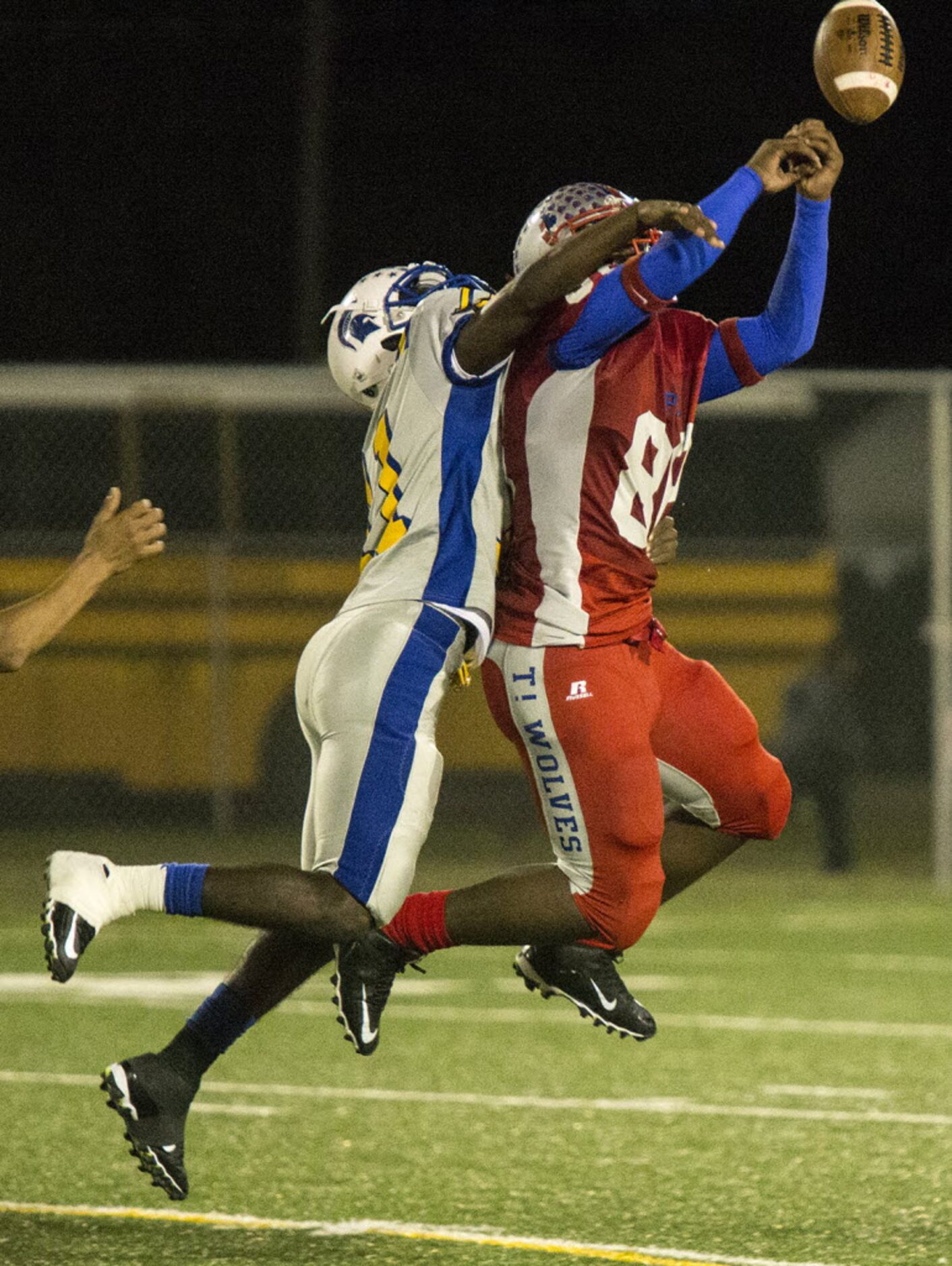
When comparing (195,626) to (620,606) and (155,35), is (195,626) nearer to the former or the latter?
(620,606)

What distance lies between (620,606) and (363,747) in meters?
0.75

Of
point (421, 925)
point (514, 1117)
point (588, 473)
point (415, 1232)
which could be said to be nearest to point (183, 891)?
point (421, 925)

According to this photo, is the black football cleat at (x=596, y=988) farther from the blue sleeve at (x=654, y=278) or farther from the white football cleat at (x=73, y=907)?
the blue sleeve at (x=654, y=278)

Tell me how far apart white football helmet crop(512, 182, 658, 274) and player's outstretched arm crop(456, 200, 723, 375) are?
213 millimetres

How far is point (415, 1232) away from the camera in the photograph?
5617mm

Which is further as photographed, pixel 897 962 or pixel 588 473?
pixel 897 962

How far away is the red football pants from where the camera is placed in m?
5.33

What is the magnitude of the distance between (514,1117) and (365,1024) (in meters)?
1.88

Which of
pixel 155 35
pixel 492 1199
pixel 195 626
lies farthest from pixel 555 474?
pixel 155 35

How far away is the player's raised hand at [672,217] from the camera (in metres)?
4.94

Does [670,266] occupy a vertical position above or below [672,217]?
below

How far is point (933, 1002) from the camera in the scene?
30.8 ft

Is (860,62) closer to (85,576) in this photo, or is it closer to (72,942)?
(85,576)

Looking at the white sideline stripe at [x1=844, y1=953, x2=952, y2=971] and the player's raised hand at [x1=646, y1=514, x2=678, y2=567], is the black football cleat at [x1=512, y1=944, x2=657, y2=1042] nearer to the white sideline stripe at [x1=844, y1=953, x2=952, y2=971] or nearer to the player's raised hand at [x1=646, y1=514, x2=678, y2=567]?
the player's raised hand at [x1=646, y1=514, x2=678, y2=567]
